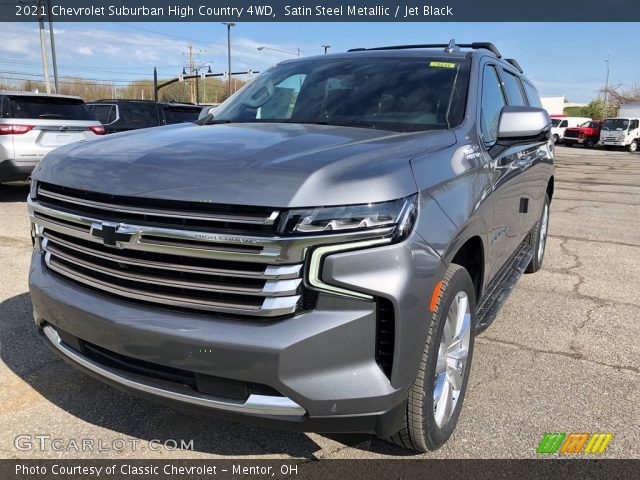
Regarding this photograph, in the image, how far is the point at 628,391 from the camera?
3.16 meters

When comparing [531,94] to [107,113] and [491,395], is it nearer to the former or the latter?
[491,395]

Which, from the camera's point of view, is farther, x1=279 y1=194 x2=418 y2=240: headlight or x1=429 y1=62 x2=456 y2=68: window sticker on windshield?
x1=429 y1=62 x2=456 y2=68: window sticker on windshield

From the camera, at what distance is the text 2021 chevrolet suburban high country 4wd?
6.27 ft

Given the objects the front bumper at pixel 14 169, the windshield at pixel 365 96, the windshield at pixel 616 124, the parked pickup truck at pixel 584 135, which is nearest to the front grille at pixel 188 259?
the windshield at pixel 365 96

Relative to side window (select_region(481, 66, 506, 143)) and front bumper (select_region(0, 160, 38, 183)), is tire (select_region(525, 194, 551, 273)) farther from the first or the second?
front bumper (select_region(0, 160, 38, 183))

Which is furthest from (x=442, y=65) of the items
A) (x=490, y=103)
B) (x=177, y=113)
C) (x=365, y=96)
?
(x=177, y=113)

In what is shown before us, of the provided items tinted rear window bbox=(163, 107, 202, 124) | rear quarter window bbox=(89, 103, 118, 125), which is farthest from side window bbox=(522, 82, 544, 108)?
rear quarter window bbox=(89, 103, 118, 125)

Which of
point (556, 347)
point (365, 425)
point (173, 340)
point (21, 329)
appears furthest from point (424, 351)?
point (21, 329)

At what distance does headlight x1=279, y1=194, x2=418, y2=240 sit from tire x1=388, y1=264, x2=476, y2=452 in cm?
45

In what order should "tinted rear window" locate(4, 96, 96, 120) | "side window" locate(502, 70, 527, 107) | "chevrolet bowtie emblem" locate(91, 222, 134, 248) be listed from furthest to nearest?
"tinted rear window" locate(4, 96, 96, 120) < "side window" locate(502, 70, 527, 107) < "chevrolet bowtie emblem" locate(91, 222, 134, 248)

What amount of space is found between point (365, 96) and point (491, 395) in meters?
1.92

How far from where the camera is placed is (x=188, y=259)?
202cm

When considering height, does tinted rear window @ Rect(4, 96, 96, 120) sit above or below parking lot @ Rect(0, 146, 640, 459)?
above

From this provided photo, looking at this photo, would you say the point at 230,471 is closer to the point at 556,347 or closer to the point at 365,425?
the point at 365,425
